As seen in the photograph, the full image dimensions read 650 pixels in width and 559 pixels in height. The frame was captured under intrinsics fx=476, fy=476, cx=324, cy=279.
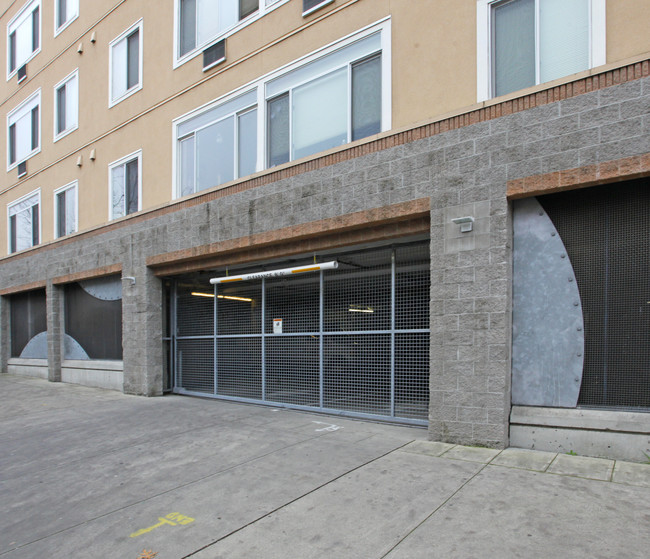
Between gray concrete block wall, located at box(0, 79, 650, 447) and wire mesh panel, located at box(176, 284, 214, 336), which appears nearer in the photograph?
gray concrete block wall, located at box(0, 79, 650, 447)

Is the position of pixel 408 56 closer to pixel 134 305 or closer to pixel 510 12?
pixel 510 12

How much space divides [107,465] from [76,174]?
1112 centimetres

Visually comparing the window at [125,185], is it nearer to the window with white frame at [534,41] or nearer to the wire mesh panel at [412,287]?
the wire mesh panel at [412,287]

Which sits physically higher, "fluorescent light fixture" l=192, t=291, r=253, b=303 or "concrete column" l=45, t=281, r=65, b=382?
"fluorescent light fixture" l=192, t=291, r=253, b=303

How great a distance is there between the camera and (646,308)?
17.9 ft

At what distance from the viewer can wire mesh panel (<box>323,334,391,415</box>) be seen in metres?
7.71

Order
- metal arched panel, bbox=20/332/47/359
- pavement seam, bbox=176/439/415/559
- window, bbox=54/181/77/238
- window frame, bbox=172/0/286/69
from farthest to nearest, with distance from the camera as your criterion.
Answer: metal arched panel, bbox=20/332/47/359
window, bbox=54/181/77/238
window frame, bbox=172/0/286/69
pavement seam, bbox=176/439/415/559

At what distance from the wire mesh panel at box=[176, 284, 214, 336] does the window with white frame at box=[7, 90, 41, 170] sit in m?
9.42

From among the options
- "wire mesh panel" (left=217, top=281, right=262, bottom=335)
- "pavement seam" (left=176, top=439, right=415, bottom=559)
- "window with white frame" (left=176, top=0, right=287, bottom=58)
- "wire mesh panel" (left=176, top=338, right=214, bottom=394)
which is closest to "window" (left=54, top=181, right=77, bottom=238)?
"wire mesh panel" (left=176, top=338, right=214, bottom=394)

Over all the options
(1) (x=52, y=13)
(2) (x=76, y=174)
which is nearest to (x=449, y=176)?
(2) (x=76, y=174)

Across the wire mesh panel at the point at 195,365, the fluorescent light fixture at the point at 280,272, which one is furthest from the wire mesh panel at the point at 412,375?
the wire mesh panel at the point at 195,365

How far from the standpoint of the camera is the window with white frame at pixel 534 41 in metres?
5.72

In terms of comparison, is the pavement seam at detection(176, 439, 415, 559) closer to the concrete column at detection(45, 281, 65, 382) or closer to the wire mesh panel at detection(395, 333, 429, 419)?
the wire mesh panel at detection(395, 333, 429, 419)

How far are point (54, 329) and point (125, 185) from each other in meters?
5.38
